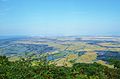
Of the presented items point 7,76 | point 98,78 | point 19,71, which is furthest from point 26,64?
point 98,78

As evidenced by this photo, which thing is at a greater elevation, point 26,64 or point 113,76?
point 26,64

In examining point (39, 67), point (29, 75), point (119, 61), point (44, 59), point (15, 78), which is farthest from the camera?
point (119, 61)

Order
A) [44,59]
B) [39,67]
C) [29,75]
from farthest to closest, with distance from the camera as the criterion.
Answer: [44,59] → [39,67] → [29,75]

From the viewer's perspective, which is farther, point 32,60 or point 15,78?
point 32,60

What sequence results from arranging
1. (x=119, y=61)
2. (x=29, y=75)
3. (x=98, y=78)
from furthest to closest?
(x=119, y=61) → (x=98, y=78) → (x=29, y=75)

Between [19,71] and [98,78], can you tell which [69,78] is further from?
[19,71]

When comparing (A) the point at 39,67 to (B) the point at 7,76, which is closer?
(B) the point at 7,76

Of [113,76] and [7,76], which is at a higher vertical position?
[7,76]

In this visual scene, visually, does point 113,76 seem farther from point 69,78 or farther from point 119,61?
point 69,78

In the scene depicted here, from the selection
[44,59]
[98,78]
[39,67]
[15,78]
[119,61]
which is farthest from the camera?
[119,61]
